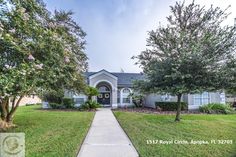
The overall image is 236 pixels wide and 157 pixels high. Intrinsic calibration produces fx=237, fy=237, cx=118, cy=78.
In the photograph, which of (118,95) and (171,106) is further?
(118,95)

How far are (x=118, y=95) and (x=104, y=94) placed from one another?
6.16 ft

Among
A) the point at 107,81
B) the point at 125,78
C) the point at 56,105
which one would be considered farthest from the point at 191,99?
the point at 56,105

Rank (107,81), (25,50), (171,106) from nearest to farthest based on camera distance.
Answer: (25,50) → (171,106) → (107,81)

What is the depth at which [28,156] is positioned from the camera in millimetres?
6664

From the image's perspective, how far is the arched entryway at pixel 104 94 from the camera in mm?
30703

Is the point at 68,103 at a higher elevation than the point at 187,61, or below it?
below

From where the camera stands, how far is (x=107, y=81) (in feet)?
95.2

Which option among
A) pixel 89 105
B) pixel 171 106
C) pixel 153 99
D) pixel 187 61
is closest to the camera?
pixel 187 61

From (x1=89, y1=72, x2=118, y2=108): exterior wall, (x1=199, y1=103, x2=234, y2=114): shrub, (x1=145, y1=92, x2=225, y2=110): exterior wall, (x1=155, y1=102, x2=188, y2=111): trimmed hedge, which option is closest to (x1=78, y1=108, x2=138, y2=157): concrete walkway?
(x1=199, y1=103, x2=234, y2=114): shrub

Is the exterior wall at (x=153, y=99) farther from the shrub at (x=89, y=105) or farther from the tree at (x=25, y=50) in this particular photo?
the tree at (x=25, y=50)

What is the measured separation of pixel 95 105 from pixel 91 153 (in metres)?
18.2

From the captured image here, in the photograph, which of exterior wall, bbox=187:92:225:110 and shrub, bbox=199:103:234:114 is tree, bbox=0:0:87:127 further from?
exterior wall, bbox=187:92:225:110

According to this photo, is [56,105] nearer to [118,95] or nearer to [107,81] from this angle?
[107,81]

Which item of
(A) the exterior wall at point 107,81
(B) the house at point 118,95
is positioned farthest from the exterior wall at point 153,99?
(A) the exterior wall at point 107,81
